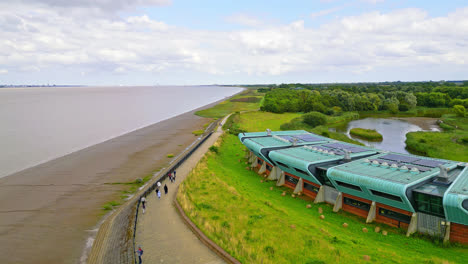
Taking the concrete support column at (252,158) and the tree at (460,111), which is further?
the tree at (460,111)

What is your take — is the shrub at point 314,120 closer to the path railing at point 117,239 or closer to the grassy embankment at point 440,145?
the grassy embankment at point 440,145

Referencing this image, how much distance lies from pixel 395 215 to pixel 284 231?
13.1 meters

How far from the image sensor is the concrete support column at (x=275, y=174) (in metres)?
47.9

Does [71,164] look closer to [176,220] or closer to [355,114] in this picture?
[176,220]

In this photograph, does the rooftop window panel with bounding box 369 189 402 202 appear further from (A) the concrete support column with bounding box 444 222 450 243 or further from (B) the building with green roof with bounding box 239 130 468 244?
(A) the concrete support column with bounding box 444 222 450 243

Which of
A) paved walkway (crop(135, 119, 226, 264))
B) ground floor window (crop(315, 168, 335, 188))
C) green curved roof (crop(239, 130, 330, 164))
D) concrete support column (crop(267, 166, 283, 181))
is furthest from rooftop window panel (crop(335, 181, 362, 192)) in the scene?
paved walkway (crop(135, 119, 226, 264))

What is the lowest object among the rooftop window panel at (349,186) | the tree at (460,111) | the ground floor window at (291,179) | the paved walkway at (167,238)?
the paved walkway at (167,238)

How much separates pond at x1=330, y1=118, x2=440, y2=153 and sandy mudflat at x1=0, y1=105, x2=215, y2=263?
59.4 m

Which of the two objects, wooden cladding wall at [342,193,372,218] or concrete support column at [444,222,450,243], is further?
wooden cladding wall at [342,193,372,218]

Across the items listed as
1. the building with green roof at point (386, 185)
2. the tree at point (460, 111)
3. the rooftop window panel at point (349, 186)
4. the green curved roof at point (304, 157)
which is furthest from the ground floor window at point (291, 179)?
the tree at point (460, 111)

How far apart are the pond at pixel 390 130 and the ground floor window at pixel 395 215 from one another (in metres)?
51.7

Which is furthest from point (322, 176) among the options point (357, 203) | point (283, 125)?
point (283, 125)

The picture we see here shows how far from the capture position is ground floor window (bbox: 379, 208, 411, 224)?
30369 mm

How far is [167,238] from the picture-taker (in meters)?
29.2
